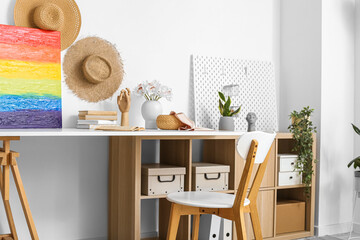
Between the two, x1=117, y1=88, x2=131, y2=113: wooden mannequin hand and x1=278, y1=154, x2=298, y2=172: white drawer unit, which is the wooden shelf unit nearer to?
x1=278, y1=154, x2=298, y2=172: white drawer unit

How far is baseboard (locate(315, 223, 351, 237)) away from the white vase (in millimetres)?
1600

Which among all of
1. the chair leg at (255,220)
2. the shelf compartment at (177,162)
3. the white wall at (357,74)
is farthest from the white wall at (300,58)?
the chair leg at (255,220)

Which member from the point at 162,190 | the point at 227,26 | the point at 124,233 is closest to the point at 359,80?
the point at 227,26

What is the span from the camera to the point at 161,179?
2830 millimetres

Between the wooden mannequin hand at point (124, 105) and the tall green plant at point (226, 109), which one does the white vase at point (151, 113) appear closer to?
the wooden mannequin hand at point (124, 105)

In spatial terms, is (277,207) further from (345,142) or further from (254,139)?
(254,139)

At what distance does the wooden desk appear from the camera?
274 cm

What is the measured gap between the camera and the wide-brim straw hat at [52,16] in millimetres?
2852

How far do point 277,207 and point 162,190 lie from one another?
3.32ft

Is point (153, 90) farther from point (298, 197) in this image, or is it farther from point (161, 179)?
point (298, 197)

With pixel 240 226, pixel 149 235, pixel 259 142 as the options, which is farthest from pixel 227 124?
pixel 240 226

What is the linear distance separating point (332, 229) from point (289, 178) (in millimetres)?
Answer: 661

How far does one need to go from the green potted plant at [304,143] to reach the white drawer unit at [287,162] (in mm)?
32

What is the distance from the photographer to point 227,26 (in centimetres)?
368
